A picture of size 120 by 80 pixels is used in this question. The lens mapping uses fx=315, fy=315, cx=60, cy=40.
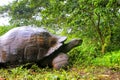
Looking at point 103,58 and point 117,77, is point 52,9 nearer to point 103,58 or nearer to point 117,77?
point 103,58

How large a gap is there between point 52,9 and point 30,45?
192 centimetres

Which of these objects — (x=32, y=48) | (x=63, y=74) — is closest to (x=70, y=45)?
(x=32, y=48)

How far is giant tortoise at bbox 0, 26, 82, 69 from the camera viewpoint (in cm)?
709

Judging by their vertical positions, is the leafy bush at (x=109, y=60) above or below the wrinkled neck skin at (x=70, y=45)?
below

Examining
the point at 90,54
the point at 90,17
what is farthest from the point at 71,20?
the point at 90,54

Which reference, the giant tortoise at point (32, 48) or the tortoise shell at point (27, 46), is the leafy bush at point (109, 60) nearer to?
the giant tortoise at point (32, 48)

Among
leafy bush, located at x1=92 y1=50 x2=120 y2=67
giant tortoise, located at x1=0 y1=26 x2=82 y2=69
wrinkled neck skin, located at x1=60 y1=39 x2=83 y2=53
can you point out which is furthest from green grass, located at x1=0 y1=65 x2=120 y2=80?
leafy bush, located at x1=92 y1=50 x2=120 y2=67

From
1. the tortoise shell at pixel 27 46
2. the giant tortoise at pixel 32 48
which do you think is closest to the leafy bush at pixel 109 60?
the giant tortoise at pixel 32 48

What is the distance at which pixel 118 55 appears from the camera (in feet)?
24.5

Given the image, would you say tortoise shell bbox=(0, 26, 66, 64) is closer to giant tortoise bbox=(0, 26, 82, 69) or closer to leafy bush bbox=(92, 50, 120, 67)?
giant tortoise bbox=(0, 26, 82, 69)

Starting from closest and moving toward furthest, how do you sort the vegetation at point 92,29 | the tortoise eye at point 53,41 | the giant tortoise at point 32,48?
the giant tortoise at point 32,48
the tortoise eye at point 53,41
the vegetation at point 92,29

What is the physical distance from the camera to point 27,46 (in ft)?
23.3

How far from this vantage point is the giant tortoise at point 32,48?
23.3 feet

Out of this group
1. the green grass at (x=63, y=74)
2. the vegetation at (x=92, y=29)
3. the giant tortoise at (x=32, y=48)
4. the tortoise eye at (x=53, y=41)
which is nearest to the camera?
the green grass at (x=63, y=74)
